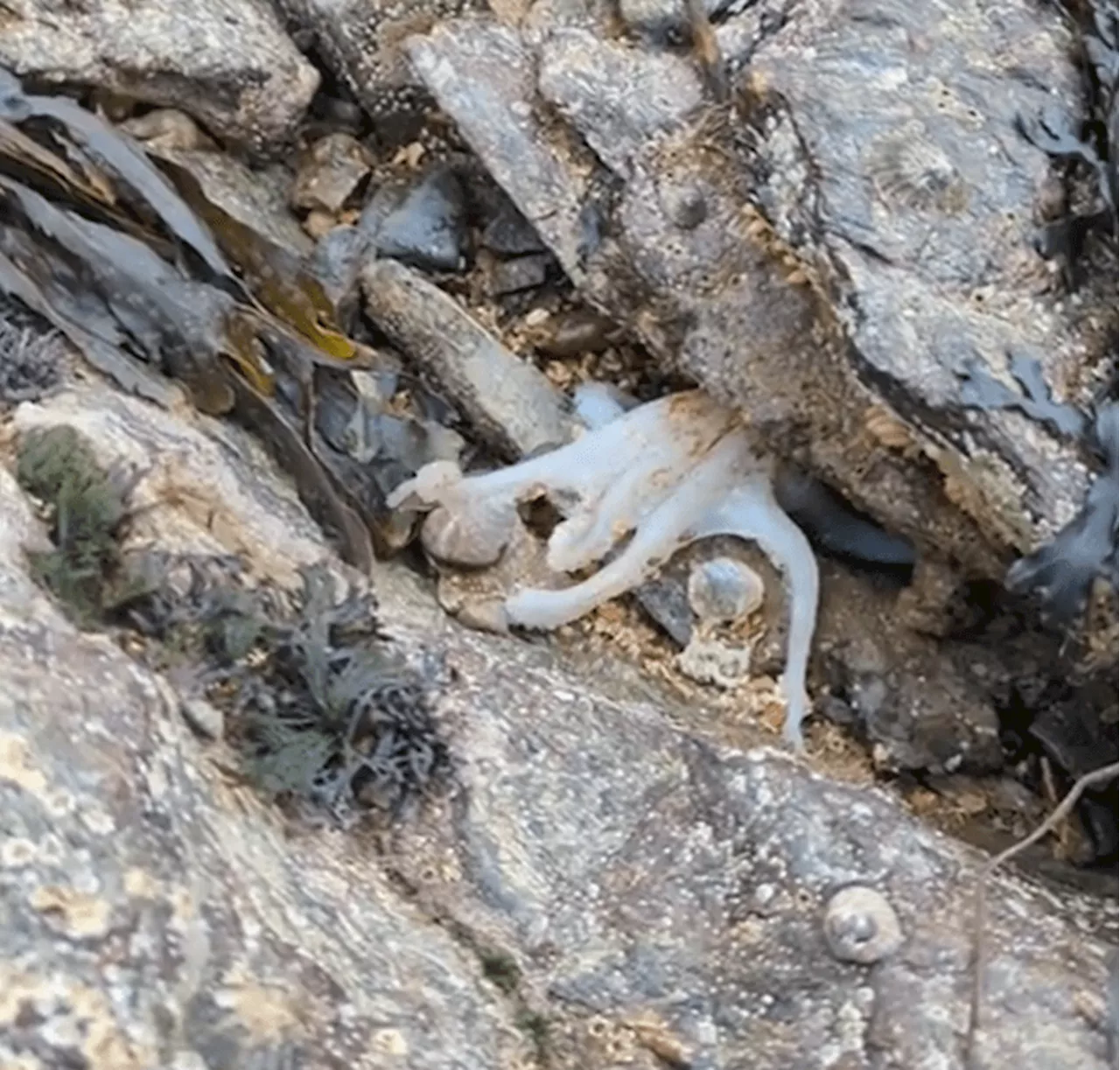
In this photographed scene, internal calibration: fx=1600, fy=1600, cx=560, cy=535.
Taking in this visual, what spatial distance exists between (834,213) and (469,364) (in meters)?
1.20

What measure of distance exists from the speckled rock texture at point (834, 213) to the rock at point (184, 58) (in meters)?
0.45

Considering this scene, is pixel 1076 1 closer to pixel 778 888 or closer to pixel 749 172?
pixel 749 172

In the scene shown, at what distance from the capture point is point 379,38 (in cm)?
474

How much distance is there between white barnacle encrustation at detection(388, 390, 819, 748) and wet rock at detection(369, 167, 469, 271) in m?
0.74

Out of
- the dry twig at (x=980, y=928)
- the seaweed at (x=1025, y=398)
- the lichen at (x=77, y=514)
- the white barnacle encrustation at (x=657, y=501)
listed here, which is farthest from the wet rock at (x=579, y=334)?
the dry twig at (x=980, y=928)

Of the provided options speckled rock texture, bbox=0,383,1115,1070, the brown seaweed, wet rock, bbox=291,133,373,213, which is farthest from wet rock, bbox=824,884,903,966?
wet rock, bbox=291,133,373,213

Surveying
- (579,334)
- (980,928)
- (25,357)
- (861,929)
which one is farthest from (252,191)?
(980,928)

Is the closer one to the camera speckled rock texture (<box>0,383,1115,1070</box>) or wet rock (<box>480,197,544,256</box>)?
speckled rock texture (<box>0,383,1115,1070</box>)

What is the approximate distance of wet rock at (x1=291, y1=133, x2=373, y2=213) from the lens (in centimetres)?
481

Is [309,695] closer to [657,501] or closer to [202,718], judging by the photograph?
[202,718]

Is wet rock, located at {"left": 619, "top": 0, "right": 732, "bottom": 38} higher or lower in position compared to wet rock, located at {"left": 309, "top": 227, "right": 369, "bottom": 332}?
higher

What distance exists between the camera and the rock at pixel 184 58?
14.0ft

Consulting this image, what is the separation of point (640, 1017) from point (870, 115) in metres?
2.16

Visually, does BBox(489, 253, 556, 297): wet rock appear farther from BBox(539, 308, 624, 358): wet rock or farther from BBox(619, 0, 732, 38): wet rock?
BBox(619, 0, 732, 38): wet rock
